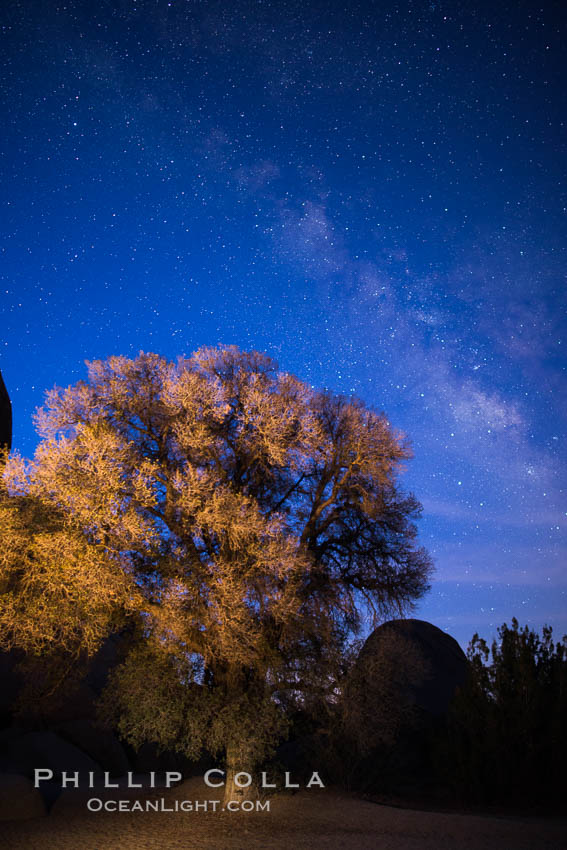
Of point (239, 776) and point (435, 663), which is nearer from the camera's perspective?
point (239, 776)

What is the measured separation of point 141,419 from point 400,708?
10581 millimetres

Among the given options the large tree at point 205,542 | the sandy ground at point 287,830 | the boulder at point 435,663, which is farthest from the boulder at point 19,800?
the boulder at point 435,663

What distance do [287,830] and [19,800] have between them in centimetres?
690

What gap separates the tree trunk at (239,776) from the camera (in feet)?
45.5

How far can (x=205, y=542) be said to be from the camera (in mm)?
14938

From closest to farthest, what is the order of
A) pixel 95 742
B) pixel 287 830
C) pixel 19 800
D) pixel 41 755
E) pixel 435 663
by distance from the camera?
pixel 287 830 → pixel 19 800 → pixel 41 755 → pixel 95 742 → pixel 435 663

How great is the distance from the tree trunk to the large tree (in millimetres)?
80

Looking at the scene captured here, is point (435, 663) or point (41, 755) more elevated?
point (435, 663)

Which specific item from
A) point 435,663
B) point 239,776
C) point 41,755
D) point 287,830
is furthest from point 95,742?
point 435,663

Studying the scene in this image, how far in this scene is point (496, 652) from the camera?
63.1 ft

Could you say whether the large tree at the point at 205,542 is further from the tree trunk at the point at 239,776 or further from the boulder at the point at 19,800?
the boulder at the point at 19,800

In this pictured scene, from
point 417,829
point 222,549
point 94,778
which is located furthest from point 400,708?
point 94,778

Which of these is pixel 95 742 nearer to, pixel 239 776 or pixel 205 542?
pixel 239 776

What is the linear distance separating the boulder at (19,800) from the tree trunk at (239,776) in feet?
15.6
